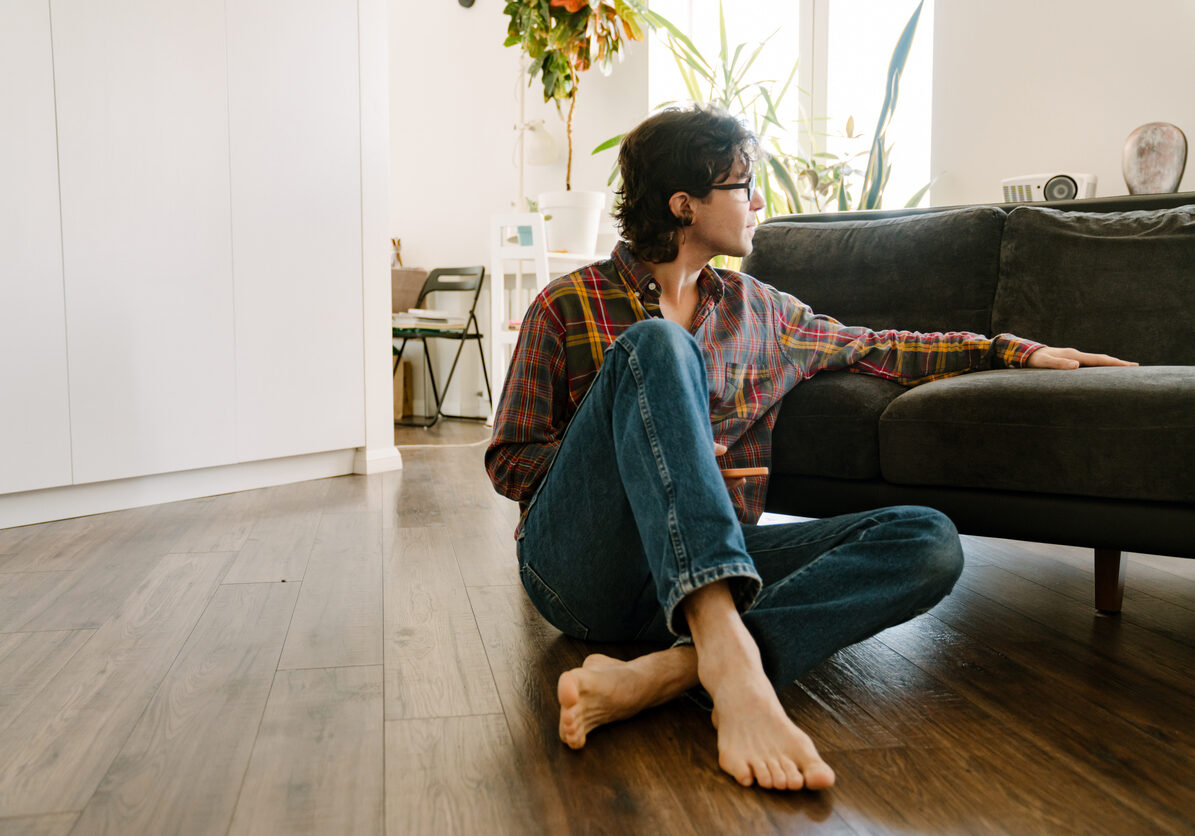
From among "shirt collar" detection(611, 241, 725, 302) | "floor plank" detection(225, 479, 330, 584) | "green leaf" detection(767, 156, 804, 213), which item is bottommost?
"floor plank" detection(225, 479, 330, 584)

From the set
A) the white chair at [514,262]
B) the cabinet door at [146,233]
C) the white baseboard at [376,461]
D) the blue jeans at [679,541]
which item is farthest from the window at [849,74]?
the blue jeans at [679,541]

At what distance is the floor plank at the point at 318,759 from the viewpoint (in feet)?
3.28

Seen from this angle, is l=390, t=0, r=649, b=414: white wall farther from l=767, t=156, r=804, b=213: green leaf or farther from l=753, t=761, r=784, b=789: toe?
l=753, t=761, r=784, b=789: toe

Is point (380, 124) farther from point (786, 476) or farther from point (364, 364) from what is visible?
point (786, 476)

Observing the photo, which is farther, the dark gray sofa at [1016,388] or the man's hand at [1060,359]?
the man's hand at [1060,359]

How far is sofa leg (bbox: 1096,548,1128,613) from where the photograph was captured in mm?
1764

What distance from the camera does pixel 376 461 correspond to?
3547 mm

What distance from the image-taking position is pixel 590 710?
1166 mm

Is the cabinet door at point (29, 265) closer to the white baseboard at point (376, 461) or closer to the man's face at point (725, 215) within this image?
the white baseboard at point (376, 461)

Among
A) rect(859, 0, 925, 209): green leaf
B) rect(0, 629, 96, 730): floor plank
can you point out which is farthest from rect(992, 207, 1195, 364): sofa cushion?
rect(0, 629, 96, 730): floor plank

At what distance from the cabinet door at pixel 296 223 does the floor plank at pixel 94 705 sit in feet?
4.39

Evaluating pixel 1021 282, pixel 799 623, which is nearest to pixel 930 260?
pixel 1021 282

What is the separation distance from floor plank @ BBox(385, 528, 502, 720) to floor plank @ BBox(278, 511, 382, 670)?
32 mm

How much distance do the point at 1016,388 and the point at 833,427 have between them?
0.31 m
